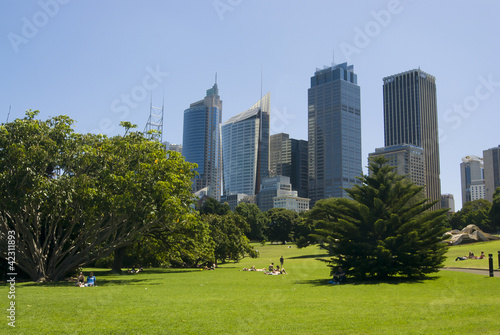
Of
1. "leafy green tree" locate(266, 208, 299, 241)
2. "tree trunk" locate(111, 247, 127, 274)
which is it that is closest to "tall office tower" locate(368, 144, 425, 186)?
"leafy green tree" locate(266, 208, 299, 241)

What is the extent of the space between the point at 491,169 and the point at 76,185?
630 feet

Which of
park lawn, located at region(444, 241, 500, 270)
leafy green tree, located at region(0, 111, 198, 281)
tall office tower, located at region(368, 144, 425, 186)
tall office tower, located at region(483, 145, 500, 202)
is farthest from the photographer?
tall office tower, located at region(483, 145, 500, 202)

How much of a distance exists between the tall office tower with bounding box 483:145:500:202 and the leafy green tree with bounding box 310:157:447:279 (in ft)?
578

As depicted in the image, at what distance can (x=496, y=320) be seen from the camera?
1037 cm

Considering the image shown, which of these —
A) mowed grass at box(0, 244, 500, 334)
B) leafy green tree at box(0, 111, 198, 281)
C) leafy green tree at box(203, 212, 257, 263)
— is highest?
leafy green tree at box(0, 111, 198, 281)

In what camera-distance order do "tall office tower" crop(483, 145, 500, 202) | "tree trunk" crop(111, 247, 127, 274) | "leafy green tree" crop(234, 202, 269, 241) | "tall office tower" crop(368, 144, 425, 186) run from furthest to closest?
"tall office tower" crop(483, 145, 500, 202) < "tall office tower" crop(368, 144, 425, 186) < "leafy green tree" crop(234, 202, 269, 241) < "tree trunk" crop(111, 247, 127, 274)

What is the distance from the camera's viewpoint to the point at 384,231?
75.3 ft

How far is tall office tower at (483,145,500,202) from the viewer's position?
179 metres

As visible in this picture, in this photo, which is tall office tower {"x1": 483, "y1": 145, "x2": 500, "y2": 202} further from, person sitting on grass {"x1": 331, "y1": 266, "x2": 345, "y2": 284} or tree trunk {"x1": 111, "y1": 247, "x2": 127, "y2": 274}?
person sitting on grass {"x1": 331, "y1": 266, "x2": 345, "y2": 284}

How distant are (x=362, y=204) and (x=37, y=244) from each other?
1750 centimetres

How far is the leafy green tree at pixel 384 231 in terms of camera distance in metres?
22.6

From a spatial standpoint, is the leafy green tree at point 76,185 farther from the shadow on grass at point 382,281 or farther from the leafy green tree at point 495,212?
the leafy green tree at point 495,212

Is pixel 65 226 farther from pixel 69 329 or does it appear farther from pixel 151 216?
pixel 69 329

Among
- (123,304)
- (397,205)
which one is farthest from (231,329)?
(397,205)
